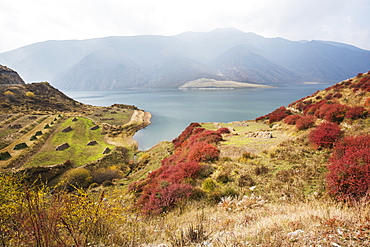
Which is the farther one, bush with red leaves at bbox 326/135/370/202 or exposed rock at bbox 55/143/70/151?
exposed rock at bbox 55/143/70/151

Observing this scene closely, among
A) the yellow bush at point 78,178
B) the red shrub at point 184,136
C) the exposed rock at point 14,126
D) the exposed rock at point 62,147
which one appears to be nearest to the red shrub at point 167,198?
the yellow bush at point 78,178

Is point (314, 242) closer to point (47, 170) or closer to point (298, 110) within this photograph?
point (47, 170)

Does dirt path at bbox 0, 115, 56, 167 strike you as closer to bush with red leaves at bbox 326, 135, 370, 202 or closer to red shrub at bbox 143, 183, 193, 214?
red shrub at bbox 143, 183, 193, 214

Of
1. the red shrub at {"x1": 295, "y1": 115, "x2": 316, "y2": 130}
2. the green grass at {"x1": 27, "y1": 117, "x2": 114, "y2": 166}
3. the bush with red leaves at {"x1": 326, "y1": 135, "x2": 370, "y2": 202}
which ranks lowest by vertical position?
the green grass at {"x1": 27, "y1": 117, "x2": 114, "y2": 166}

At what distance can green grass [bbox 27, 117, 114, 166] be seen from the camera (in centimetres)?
2824

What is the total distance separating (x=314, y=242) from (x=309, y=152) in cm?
944

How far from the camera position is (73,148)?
3391 centimetres

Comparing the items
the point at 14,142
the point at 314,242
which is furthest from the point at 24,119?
the point at 314,242

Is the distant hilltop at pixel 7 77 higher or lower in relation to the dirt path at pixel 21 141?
higher

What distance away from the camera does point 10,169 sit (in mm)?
23922

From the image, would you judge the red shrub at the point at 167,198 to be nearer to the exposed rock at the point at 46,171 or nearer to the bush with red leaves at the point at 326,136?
the bush with red leaves at the point at 326,136

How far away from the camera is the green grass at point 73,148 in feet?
92.6

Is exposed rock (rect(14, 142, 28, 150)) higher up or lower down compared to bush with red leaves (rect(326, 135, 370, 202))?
lower down

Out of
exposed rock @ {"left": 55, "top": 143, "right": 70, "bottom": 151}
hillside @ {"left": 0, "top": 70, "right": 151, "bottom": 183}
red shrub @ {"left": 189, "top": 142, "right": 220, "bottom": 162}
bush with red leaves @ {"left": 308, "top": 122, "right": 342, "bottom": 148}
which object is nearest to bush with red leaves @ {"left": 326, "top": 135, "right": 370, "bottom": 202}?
bush with red leaves @ {"left": 308, "top": 122, "right": 342, "bottom": 148}
